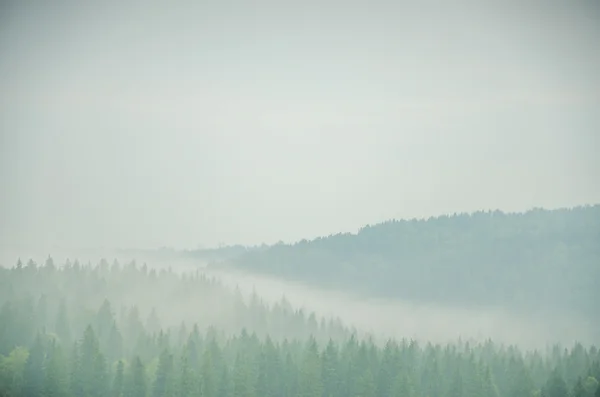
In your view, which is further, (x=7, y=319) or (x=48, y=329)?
(x=48, y=329)

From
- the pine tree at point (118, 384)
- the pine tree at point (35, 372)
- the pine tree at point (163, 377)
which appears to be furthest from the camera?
the pine tree at point (163, 377)

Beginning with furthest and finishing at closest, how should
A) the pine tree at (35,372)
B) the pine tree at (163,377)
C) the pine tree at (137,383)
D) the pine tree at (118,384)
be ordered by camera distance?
the pine tree at (163,377) < the pine tree at (118,384) < the pine tree at (137,383) < the pine tree at (35,372)

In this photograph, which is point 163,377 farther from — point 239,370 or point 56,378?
point 56,378

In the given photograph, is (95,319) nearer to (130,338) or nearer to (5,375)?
(130,338)

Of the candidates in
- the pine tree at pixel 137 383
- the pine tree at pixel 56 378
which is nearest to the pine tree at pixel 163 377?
the pine tree at pixel 137 383

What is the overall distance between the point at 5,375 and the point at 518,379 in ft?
291

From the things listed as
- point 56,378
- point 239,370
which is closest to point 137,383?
point 56,378

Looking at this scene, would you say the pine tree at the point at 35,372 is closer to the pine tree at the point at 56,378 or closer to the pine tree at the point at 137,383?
the pine tree at the point at 56,378

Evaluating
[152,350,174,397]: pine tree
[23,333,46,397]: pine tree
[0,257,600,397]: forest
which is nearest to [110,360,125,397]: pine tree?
[0,257,600,397]: forest

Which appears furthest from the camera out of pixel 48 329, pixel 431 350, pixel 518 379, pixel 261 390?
pixel 48 329

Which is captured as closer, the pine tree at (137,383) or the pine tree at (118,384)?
the pine tree at (137,383)

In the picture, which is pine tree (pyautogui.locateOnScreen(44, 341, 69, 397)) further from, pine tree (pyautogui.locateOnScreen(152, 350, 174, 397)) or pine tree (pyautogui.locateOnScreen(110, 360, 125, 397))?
pine tree (pyautogui.locateOnScreen(152, 350, 174, 397))

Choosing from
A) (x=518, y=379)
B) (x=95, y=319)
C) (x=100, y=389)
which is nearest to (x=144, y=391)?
(x=100, y=389)

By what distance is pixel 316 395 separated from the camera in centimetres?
13850
